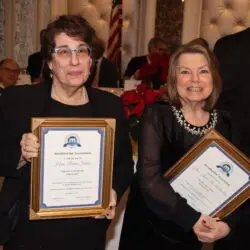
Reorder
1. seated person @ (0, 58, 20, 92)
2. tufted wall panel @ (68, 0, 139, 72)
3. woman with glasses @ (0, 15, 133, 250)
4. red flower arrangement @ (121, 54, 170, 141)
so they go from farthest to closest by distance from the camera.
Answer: tufted wall panel @ (68, 0, 139, 72)
seated person @ (0, 58, 20, 92)
red flower arrangement @ (121, 54, 170, 141)
woman with glasses @ (0, 15, 133, 250)

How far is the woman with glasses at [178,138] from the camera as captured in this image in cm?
189

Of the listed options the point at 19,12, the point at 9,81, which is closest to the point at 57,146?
the point at 9,81

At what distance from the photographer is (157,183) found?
188cm

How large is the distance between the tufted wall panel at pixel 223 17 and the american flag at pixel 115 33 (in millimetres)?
1139

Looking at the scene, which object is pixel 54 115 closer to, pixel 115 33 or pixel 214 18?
pixel 115 33

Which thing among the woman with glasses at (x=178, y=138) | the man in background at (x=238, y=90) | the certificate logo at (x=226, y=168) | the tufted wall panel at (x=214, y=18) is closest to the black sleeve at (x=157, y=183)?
the woman with glasses at (x=178, y=138)

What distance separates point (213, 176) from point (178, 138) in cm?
23

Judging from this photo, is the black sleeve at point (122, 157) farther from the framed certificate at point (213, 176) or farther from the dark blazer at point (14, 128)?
the framed certificate at point (213, 176)

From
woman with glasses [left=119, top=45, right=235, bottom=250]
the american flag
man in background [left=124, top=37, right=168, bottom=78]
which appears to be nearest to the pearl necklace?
woman with glasses [left=119, top=45, right=235, bottom=250]

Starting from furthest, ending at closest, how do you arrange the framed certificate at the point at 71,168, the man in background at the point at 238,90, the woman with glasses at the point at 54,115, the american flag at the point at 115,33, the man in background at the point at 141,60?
the american flag at the point at 115,33 → the man in background at the point at 141,60 → the man in background at the point at 238,90 → the woman with glasses at the point at 54,115 → the framed certificate at the point at 71,168

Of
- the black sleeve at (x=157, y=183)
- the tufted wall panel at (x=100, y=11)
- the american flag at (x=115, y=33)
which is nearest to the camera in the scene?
the black sleeve at (x=157, y=183)

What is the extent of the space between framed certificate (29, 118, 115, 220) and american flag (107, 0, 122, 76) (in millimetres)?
4078

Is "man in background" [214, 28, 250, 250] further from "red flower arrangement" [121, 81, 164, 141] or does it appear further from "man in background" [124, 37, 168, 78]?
"man in background" [124, 37, 168, 78]

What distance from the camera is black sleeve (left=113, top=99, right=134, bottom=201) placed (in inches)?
75.9
